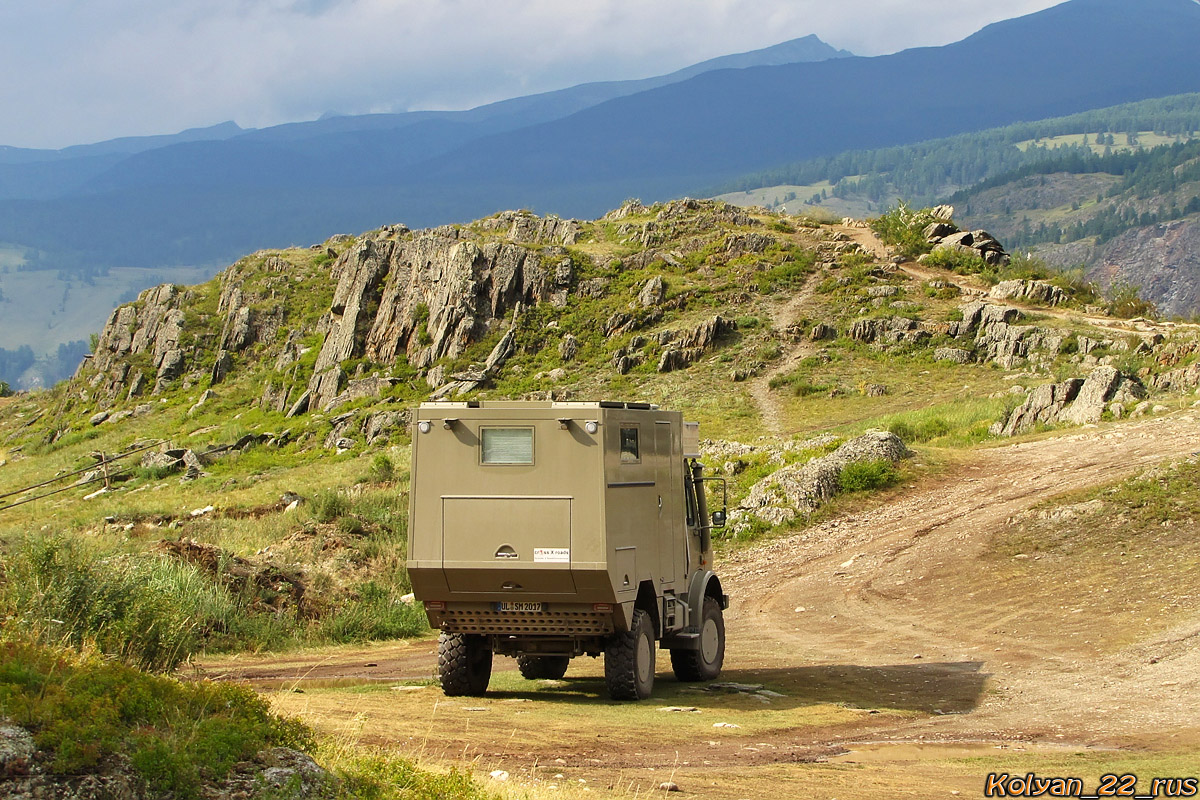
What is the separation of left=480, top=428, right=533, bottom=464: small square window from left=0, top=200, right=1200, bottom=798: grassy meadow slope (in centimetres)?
282

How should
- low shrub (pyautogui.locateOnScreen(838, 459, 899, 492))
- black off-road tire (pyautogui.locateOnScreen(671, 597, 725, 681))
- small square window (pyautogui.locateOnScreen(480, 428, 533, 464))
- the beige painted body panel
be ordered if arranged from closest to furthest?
1. the beige painted body panel
2. small square window (pyautogui.locateOnScreen(480, 428, 533, 464))
3. black off-road tire (pyautogui.locateOnScreen(671, 597, 725, 681))
4. low shrub (pyautogui.locateOnScreen(838, 459, 899, 492))

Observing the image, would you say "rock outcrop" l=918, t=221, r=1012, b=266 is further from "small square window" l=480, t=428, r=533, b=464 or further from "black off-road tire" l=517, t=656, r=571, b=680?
"small square window" l=480, t=428, r=533, b=464

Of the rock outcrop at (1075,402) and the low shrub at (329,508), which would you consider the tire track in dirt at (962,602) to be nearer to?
the rock outcrop at (1075,402)

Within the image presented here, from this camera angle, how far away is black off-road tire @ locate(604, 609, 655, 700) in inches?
510

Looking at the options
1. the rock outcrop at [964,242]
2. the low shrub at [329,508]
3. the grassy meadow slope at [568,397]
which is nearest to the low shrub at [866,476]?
the grassy meadow slope at [568,397]

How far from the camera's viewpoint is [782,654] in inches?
725

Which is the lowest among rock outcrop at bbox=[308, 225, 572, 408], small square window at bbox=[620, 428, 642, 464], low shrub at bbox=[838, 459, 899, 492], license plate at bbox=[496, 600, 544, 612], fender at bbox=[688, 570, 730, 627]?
low shrub at bbox=[838, 459, 899, 492]

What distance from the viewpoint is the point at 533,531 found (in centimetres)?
1217

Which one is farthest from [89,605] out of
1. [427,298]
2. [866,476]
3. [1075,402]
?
[427,298]

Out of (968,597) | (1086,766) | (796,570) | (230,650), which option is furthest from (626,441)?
(796,570)

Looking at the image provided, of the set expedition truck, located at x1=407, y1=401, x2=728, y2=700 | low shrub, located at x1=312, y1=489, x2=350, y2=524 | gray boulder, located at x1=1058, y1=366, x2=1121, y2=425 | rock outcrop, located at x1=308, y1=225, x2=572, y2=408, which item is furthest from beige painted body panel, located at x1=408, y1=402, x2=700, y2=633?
rock outcrop, located at x1=308, y1=225, x2=572, y2=408

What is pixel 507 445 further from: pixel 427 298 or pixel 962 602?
pixel 427 298

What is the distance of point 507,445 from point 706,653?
489cm

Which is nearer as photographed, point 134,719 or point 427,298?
point 134,719
